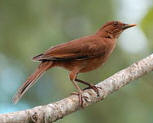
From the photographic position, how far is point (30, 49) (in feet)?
30.0

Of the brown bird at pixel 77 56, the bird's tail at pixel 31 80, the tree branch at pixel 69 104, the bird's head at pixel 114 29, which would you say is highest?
the bird's head at pixel 114 29

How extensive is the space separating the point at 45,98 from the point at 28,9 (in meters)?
1.68

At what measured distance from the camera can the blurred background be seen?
910 centimetres

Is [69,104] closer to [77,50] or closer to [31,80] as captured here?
[31,80]

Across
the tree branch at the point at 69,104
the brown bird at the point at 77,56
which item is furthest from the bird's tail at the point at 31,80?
the tree branch at the point at 69,104

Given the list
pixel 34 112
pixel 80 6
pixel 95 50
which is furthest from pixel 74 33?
pixel 34 112

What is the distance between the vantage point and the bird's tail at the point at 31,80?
536cm

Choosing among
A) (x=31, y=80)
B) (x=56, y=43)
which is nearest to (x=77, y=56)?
(x=31, y=80)

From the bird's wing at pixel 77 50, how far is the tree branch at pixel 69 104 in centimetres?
56

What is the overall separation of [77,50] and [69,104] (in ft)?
4.32

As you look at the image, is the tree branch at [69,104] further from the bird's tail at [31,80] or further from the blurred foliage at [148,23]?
the bird's tail at [31,80]

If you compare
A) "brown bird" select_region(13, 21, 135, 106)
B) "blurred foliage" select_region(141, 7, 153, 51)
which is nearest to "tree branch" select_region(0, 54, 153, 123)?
"brown bird" select_region(13, 21, 135, 106)

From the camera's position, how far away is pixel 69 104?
493 cm

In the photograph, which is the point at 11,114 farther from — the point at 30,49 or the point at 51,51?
the point at 30,49
